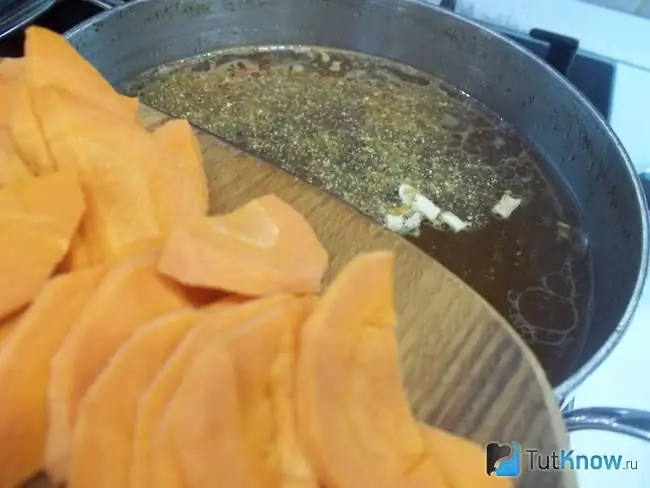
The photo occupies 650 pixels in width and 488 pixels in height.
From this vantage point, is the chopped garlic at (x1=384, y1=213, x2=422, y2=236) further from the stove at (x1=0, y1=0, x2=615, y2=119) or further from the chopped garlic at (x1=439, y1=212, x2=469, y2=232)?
the stove at (x1=0, y1=0, x2=615, y2=119)

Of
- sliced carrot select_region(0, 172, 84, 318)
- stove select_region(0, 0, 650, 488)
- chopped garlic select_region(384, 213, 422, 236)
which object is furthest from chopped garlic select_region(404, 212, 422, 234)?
sliced carrot select_region(0, 172, 84, 318)

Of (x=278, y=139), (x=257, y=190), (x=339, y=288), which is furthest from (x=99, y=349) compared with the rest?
(x=278, y=139)

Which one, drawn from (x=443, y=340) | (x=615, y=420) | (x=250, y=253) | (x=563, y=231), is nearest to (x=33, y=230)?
(x=250, y=253)

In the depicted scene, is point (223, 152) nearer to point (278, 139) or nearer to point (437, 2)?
point (278, 139)

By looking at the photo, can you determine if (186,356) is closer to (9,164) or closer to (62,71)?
(9,164)

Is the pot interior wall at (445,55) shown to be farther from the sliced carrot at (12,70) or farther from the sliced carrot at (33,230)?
the sliced carrot at (33,230)

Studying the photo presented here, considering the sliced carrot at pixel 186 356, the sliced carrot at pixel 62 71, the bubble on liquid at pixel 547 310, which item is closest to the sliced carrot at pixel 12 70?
the sliced carrot at pixel 62 71
